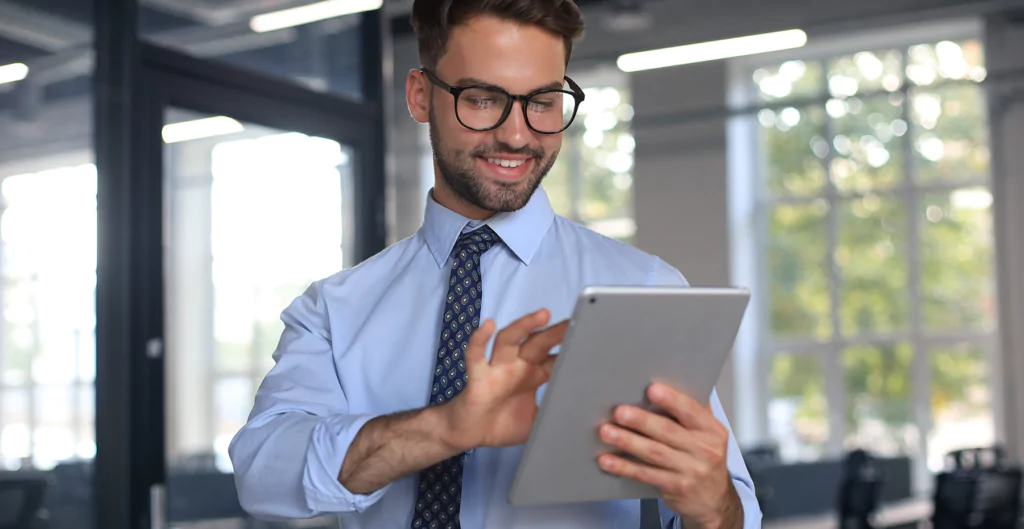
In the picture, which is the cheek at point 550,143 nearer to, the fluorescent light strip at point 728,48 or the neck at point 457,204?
the neck at point 457,204

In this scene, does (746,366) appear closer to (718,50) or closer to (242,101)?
(718,50)

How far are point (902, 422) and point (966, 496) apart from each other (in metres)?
3.01

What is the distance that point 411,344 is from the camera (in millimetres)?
1510

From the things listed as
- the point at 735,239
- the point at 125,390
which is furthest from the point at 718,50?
the point at 125,390

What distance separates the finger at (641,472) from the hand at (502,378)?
0.09m

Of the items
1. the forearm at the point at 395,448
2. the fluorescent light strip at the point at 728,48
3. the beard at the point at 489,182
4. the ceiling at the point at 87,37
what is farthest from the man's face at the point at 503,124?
the fluorescent light strip at the point at 728,48

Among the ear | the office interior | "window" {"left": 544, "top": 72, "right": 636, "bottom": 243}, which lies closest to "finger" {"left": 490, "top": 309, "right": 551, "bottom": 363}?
the ear

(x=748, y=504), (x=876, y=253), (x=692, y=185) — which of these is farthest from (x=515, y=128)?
(x=876, y=253)

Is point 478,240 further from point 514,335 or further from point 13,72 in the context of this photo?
point 13,72

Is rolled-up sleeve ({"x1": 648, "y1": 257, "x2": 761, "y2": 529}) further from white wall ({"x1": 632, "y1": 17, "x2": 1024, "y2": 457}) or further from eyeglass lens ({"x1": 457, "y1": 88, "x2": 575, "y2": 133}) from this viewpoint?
white wall ({"x1": 632, "y1": 17, "x2": 1024, "y2": 457})

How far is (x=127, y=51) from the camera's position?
326 cm

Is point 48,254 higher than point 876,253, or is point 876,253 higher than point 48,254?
point 876,253

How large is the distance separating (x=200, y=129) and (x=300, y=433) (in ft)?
8.62

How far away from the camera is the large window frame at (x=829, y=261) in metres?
9.45
